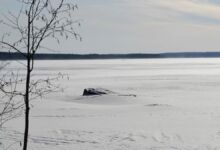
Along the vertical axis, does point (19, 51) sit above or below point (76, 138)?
above

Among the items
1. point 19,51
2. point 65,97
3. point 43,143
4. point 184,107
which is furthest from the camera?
point 65,97

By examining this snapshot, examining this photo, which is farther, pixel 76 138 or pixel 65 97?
pixel 65 97

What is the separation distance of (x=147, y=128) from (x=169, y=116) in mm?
2742

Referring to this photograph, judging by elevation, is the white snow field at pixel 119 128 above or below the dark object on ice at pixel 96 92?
above

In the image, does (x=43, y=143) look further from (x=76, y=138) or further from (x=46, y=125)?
(x=46, y=125)

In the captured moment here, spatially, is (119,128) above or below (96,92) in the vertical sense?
above

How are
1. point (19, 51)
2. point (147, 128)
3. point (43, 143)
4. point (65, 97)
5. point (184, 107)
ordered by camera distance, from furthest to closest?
1. point (65, 97)
2. point (184, 107)
3. point (147, 128)
4. point (43, 143)
5. point (19, 51)

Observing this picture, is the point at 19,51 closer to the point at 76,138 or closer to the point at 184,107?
the point at 76,138

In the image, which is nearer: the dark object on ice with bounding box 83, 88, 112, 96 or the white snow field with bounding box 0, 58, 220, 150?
the white snow field with bounding box 0, 58, 220, 150

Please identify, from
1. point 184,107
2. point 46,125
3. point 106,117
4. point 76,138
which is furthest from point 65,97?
point 76,138

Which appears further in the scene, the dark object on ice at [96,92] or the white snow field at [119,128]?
the dark object on ice at [96,92]

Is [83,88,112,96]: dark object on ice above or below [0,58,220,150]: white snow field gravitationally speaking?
below

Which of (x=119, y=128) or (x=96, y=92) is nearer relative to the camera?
(x=119, y=128)

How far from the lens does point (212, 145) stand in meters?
9.80
